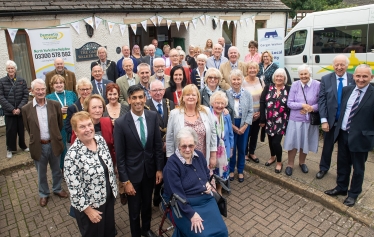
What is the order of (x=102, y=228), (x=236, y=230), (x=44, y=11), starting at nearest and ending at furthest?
1. (x=102, y=228)
2. (x=236, y=230)
3. (x=44, y=11)

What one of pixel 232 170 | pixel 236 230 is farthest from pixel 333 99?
pixel 236 230

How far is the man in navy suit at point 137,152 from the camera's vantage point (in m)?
3.23

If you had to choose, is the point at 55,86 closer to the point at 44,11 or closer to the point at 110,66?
the point at 110,66

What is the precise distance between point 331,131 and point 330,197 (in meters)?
1.04

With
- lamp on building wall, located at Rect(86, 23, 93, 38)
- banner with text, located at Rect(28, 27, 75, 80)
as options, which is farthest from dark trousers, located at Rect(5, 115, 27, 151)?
lamp on building wall, located at Rect(86, 23, 93, 38)

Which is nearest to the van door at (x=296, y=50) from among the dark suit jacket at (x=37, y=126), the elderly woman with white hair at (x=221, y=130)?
the elderly woman with white hair at (x=221, y=130)

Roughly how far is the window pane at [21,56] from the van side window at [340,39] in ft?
28.1

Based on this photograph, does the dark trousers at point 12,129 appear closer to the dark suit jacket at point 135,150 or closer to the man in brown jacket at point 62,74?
the man in brown jacket at point 62,74

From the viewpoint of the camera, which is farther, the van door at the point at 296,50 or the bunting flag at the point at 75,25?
the van door at the point at 296,50

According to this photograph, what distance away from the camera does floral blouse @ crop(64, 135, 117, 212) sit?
2.77m

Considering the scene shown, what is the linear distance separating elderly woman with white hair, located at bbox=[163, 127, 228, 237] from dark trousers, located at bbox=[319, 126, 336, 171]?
2487mm

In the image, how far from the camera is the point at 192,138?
3.25 m

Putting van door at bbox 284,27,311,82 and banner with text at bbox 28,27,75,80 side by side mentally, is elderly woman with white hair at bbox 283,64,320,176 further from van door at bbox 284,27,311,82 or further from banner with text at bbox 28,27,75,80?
banner with text at bbox 28,27,75,80

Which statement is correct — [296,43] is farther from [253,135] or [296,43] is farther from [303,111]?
[303,111]
